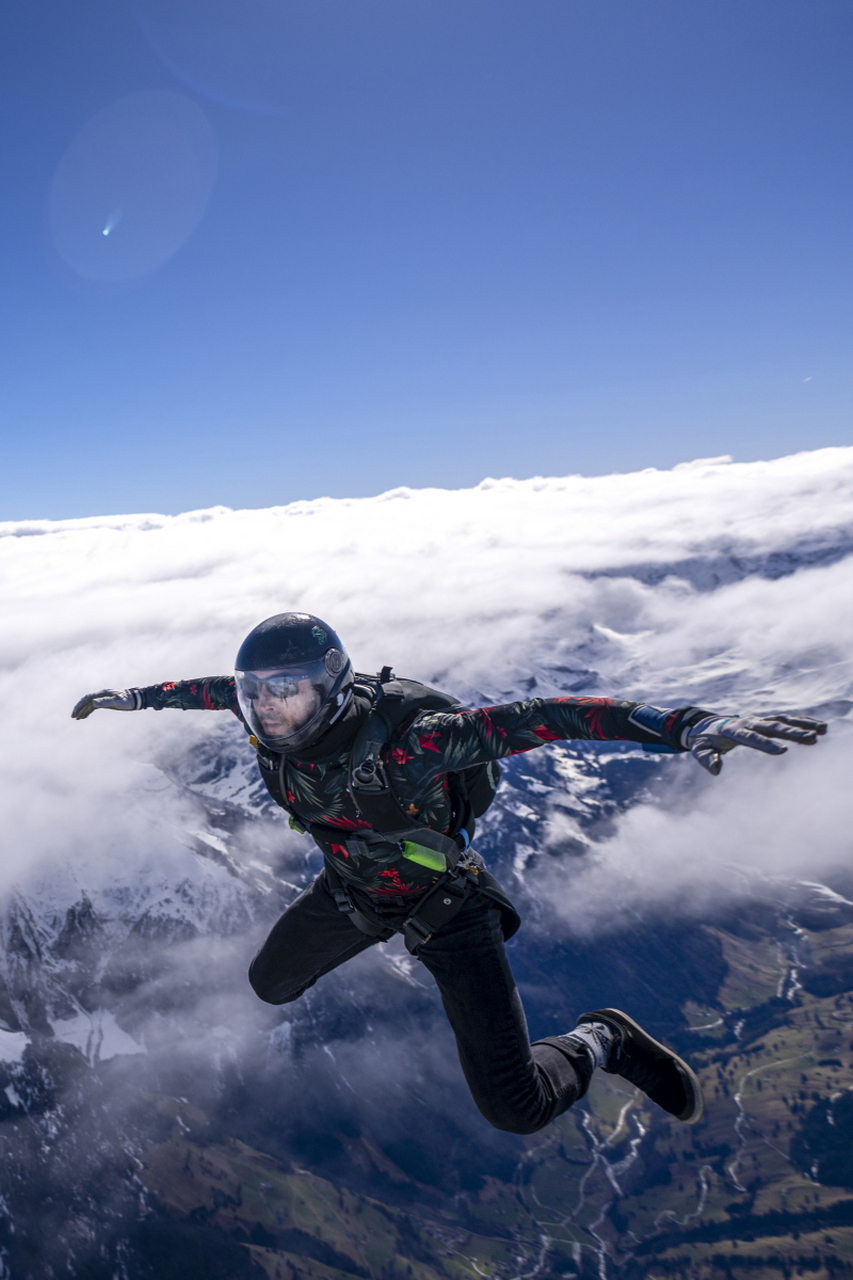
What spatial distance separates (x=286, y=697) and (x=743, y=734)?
454 centimetres

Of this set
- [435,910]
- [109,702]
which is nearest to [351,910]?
[435,910]

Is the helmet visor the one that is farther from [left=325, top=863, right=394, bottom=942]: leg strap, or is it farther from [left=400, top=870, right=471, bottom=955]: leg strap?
[left=400, top=870, right=471, bottom=955]: leg strap

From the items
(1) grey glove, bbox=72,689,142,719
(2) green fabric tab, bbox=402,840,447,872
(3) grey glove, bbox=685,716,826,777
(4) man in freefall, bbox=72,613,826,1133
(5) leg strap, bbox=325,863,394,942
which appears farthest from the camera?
(1) grey glove, bbox=72,689,142,719

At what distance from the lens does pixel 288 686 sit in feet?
22.7

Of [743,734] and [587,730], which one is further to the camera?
[587,730]

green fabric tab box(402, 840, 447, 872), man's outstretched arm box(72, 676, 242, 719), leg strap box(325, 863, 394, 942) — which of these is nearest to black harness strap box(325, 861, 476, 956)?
leg strap box(325, 863, 394, 942)

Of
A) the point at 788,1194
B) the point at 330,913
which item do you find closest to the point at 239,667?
the point at 330,913

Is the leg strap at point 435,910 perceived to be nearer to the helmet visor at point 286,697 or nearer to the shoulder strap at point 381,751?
the shoulder strap at point 381,751

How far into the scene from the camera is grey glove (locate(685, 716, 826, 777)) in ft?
13.7

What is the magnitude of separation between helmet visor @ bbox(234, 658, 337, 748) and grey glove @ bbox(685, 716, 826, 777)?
389 cm

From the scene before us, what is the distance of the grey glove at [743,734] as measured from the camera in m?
4.17

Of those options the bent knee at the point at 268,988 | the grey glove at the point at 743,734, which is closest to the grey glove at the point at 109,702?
the bent knee at the point at 268,988

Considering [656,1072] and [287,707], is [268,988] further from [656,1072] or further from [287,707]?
[656,1072]

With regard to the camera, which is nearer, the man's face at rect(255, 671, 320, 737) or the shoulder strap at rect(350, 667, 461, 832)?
the shoulder strap at rect(350, 667, 461, 832)
